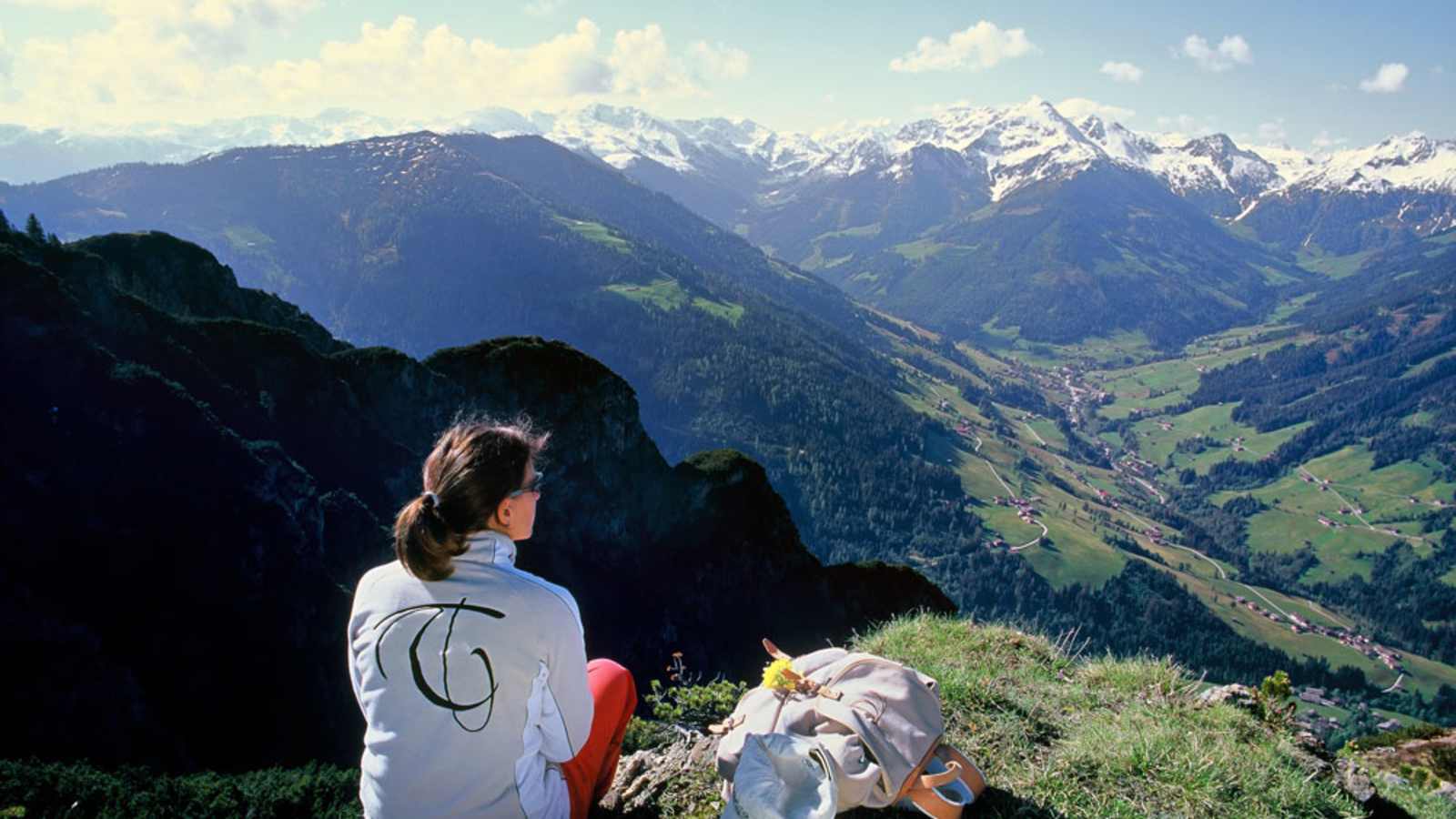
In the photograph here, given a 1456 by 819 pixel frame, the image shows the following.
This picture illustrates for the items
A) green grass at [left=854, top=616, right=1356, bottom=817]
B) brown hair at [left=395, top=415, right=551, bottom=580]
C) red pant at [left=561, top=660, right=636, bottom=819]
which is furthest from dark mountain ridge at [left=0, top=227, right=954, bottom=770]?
brown hair at [left=395, top=415, right=551, bottom=580]

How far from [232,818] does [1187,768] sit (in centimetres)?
838

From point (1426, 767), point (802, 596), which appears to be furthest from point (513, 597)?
point (802, 596)

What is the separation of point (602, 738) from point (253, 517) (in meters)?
27.2

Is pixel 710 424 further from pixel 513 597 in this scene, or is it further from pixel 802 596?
pixel 513 597

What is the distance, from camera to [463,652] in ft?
13.4

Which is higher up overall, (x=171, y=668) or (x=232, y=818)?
(x=232, y=818)

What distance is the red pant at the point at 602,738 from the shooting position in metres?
5.15

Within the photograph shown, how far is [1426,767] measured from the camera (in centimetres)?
972

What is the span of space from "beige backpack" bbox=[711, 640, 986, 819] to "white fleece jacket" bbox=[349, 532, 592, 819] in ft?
Result: 5.33

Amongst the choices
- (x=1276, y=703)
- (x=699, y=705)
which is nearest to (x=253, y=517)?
(x=699, y=705)

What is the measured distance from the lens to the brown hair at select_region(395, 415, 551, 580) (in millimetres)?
→ 4109

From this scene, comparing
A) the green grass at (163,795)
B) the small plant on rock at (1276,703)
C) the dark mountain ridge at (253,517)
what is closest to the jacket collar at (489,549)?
the green grass at (163,795)

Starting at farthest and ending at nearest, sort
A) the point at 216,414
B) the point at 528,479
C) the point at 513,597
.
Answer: the point at 216,414 < the point at 528,479 < the point at 513,597

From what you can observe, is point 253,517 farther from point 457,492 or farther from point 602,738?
point 457,492
